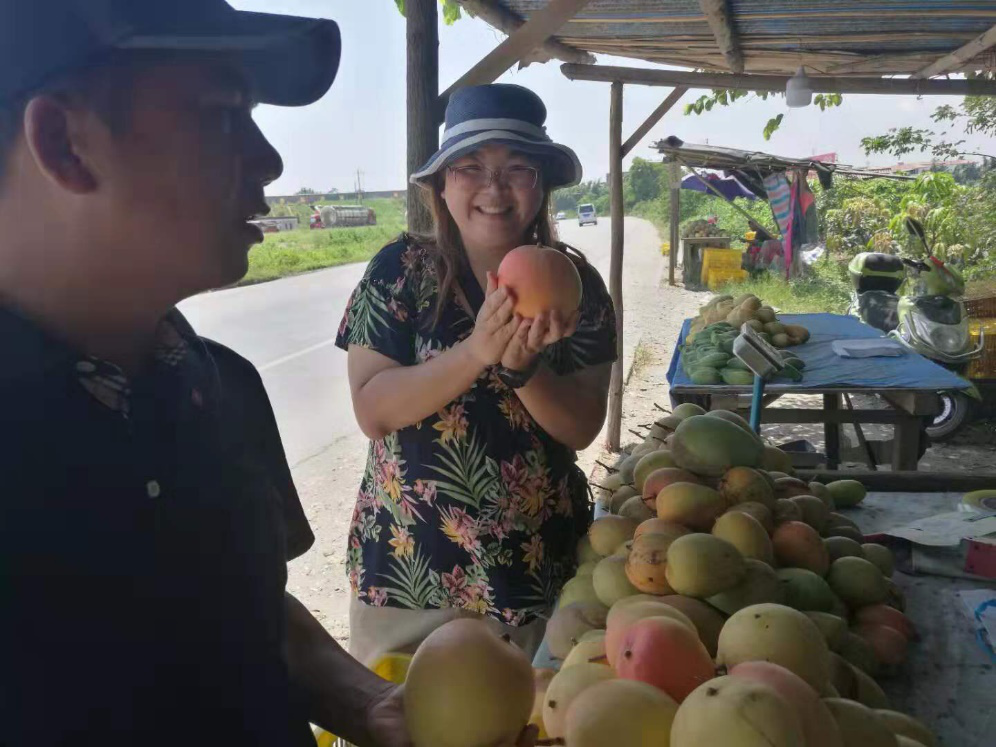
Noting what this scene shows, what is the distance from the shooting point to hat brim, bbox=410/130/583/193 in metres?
1.65

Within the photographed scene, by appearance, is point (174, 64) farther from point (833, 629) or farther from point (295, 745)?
point (833, 629)

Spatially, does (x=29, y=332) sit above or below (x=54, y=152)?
below

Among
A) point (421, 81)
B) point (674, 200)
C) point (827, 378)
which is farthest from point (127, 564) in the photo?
point (674, 200)

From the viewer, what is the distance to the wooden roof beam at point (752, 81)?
4980 millimetres

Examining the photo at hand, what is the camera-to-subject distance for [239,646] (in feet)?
2.63

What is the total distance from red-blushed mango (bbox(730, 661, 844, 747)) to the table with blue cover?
3.23 m

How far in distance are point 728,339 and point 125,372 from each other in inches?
179

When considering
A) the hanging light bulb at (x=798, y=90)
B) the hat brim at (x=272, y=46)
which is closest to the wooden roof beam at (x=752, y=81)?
the hanging light bulb at (x=798, y=90)

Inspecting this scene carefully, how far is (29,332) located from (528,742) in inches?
28.9

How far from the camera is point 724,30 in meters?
4.09

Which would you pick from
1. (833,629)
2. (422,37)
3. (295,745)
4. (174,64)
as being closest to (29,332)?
(174,64)

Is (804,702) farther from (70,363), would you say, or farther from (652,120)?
(652,120)

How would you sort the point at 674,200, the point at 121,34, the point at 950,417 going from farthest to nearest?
the point at 674,200 < the point at 950,417 < the point at 121,34

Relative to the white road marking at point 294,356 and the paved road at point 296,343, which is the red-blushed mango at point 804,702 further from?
the white road marking at point 294,356
